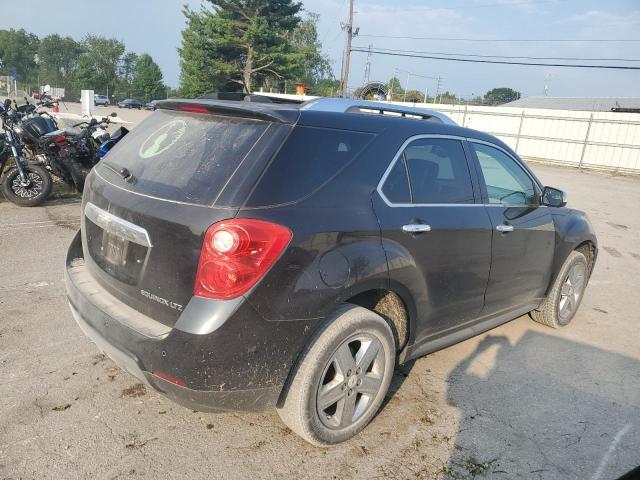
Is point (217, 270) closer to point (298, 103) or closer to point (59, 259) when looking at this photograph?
point (298, 103)

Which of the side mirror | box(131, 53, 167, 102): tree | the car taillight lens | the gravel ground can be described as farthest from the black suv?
box(131, 53, 167, 102): tree

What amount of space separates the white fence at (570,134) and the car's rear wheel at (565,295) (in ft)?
68.3

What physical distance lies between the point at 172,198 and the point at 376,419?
5.74 feet

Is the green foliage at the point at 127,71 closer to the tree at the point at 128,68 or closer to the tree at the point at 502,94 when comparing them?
the tree at the point at 128,68

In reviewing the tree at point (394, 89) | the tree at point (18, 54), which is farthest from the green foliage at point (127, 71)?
the tree at point (394, 89)

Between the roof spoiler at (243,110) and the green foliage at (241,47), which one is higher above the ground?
the green foliage at (241,47)

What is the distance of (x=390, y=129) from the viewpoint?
116 inches

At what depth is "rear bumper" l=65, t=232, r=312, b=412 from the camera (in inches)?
88.7

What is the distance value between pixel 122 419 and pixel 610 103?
53538 millimetres

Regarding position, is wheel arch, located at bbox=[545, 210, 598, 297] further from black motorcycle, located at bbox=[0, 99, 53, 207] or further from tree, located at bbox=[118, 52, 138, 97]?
tree, located at bbox=[118, 52, 138, 97]

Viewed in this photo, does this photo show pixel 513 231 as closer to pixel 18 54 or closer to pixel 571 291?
pixel 571 291

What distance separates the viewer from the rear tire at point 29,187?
7.35 m

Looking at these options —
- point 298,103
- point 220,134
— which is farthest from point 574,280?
point 220,134

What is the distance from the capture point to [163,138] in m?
2.86
